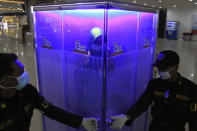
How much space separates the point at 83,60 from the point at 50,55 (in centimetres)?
50

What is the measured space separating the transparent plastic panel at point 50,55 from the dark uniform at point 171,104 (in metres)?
0.88

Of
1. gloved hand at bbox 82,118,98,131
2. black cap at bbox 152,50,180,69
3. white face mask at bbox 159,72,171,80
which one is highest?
black cap at bbox 152,50,180,69

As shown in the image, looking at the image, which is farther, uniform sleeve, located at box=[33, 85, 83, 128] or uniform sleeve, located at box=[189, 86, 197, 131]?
uniform sleeve, located at box=[33, 85, 83, 128]

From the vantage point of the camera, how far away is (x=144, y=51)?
2027 mm

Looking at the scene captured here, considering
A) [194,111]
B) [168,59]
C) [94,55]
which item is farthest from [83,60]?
[194,111]

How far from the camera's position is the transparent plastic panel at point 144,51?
75.1 inches

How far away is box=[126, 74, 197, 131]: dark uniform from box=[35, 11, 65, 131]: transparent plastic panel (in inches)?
34.8

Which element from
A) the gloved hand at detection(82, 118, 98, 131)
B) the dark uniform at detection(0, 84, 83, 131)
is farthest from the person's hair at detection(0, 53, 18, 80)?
the gloved hand at detection(82, 118, 98, 131)

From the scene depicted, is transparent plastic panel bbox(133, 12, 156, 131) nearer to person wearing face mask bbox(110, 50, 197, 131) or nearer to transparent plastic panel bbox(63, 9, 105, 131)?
person wearing face mask bbox(110, 50, 197, 131)

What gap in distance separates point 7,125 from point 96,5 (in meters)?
1.07

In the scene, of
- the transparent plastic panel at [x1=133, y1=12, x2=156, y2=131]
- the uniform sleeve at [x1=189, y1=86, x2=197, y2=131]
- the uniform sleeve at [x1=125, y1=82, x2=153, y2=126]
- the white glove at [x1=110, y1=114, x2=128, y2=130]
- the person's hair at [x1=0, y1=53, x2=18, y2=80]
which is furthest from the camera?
the transparent plastic panel at [x1=133, y1=12, x2=156, y2=131]

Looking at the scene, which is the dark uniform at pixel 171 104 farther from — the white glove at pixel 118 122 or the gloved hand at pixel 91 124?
the gloved hand at pixel 91 124

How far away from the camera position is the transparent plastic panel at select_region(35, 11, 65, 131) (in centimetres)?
178

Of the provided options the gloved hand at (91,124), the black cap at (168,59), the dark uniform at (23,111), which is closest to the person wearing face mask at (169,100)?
the black cap at (168,59)
